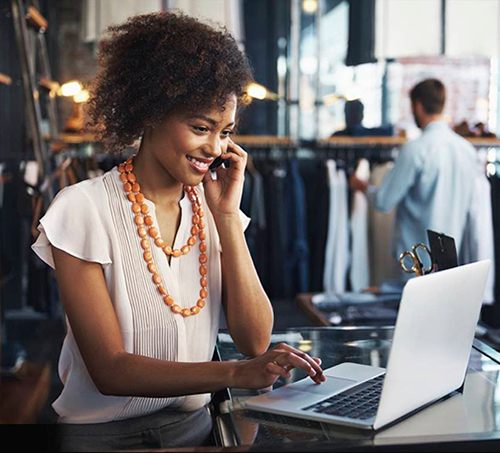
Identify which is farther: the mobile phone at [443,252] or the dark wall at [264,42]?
the dark wall at [264,42]

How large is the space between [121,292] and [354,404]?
57cm

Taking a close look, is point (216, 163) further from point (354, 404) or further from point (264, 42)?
point (264, 42)

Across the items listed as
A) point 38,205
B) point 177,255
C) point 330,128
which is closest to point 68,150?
point 38,205

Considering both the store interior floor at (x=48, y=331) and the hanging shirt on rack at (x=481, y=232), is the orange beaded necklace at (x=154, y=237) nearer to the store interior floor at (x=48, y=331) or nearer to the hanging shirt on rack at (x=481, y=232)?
the store interior floor at (x=48, y=331)

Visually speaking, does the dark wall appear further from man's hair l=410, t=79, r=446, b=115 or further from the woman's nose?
the woman's nose

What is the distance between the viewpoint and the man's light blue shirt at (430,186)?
431 cm

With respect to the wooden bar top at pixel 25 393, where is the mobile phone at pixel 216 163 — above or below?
above

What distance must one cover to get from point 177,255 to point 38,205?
1986mm

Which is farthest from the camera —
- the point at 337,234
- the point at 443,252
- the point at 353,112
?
the point at 353,112

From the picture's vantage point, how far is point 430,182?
4328 millimetres

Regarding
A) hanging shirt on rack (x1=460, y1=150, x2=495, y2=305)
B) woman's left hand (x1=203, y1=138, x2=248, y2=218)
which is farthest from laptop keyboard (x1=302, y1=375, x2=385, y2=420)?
hanging shirt on rack (x1=460, y1=150, x2=495, y2=305)

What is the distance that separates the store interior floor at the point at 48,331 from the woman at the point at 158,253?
2.50 m

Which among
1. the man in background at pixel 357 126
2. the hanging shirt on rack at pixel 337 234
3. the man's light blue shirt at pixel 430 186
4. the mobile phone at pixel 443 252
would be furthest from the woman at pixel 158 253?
the man in background at pixel 357 126

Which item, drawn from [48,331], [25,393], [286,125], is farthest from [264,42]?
[25,393]
